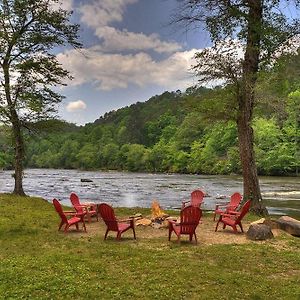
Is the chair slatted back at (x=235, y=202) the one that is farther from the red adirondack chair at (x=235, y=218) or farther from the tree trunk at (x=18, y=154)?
the tree trunk at (x=18, y=154)

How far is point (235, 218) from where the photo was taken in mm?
11953

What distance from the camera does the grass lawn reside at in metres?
5.96

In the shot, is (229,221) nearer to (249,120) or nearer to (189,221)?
(189,221)

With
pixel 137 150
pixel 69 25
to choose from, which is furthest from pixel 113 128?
pixel 69 25

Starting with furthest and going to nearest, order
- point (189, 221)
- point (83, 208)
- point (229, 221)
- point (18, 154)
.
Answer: point (18, 154)
point (83, 208)
point (229, 221)
point (189, 221)

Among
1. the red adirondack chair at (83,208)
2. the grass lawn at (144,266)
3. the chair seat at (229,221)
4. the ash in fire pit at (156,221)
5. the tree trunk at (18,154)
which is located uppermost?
the tree trunk at (18,154)

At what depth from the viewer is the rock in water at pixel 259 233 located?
10242 millimetres

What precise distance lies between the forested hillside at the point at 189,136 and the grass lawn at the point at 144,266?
6057mm

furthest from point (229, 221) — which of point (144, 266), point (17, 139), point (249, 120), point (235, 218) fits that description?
point (17, 139)

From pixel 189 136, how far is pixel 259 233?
3468 inches

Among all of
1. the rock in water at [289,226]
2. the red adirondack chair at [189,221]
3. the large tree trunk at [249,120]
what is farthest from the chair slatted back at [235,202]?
the red adirondack chair at [189,221]

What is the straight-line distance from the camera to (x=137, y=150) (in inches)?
4053

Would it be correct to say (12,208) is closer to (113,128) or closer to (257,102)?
(257,102)

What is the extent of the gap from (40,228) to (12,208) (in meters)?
5.15
